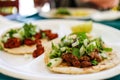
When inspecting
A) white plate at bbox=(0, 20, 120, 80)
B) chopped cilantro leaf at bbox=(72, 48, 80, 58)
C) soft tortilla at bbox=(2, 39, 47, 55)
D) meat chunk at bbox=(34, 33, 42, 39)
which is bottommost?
soft tortilla at bbox=(2, 39, 47, 55)

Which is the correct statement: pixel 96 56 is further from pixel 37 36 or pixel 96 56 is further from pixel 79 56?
pixel 37 36

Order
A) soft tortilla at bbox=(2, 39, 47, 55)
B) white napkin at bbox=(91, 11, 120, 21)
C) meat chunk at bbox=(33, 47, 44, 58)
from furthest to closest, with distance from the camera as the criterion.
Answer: white napkin at bbox=(91, 11, 120, 21), soft tortilla at bbox=(2, 39, 47, 55), meat chunk at bbox=(33, 47, 44, 58)

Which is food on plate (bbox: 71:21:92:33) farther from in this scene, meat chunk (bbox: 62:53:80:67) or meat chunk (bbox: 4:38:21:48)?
meat chunk (bbox: 62:53:80:67)

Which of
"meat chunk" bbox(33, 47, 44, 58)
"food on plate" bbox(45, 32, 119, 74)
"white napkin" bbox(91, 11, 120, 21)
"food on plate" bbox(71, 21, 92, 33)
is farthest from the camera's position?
"white napkin" bbox(91, 11, 120, 21)

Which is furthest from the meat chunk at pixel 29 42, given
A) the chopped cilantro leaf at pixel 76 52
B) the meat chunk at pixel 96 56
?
the meat chunk at pixel 96 56

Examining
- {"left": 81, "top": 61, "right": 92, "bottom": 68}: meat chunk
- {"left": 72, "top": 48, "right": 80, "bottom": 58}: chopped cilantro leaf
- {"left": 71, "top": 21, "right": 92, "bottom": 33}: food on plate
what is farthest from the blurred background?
{"left": 81, "top": 61, "right": 92, "bottom": 68}: meat chunk

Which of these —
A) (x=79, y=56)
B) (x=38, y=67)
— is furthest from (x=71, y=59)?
(x=38, y=67)

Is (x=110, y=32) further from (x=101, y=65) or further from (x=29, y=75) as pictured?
(x=29, y=75)
